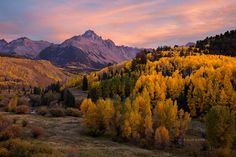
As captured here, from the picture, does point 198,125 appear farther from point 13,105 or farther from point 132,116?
point 13,105

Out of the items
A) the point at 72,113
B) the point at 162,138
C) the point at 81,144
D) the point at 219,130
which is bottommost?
the point at 162,138

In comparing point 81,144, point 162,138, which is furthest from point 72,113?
point 81,144

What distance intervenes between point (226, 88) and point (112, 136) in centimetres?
5449

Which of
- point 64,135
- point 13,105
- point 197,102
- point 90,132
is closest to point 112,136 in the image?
point 90,132

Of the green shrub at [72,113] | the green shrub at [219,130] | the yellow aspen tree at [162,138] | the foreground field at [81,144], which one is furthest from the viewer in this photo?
the green shrub at [72,113]

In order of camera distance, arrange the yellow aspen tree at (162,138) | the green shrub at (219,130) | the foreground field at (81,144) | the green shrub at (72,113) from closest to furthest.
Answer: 1. the foreground field at (81,144)
2. the green shrub at (219,130)
3. the yellow aspen tree at (162,138)
4. the green shrub at (72,113)

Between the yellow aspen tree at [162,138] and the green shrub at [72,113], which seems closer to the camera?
the yellow aspen tree at [162,138]

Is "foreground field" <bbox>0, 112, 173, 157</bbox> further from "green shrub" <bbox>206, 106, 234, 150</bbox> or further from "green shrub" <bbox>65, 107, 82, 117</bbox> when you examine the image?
"green shrub" <bbox>65, 107, 82, 117</bbox>

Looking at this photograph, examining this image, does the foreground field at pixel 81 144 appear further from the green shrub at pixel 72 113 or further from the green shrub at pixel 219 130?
the green shrub at pixel 72 113

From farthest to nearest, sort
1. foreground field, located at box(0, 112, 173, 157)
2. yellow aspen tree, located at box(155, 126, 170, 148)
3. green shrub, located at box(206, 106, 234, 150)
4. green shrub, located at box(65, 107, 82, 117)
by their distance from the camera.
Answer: green shrub, located at box(65, 107, 82, 117) < yellow aspen tree, located at box(155, 126, 170, 148) < green shrub, located at box(206, 106, 234, 150) < foreground field, located at box(0, 112, 173, 157)

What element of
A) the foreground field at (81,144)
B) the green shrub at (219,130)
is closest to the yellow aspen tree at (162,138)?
the foreground field at (81,144)

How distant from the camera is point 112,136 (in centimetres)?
9519

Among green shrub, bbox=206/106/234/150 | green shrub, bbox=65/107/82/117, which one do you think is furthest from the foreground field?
green shrub, bbox=65/107/82/117

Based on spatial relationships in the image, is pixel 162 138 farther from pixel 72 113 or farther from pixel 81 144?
pixel 72 113
